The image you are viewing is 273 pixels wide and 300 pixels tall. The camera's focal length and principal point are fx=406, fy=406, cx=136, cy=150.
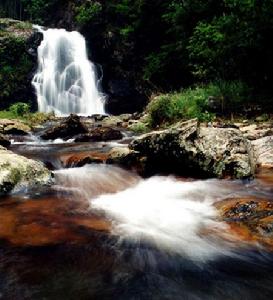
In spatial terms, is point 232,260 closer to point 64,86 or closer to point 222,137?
point 222,137

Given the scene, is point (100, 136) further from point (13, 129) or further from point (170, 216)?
point (170, 216)

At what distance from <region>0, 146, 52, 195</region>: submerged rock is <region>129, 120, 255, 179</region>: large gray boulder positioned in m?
2.16

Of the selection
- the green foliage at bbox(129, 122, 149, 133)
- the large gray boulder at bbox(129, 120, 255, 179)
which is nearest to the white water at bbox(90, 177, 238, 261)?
the large gray boulder at bbox(129, 120, 255, 179)

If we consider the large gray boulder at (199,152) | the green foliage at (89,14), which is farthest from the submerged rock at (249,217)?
the green foliage at (89,14)

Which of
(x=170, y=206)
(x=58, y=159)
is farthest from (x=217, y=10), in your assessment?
(x=170, y=206)

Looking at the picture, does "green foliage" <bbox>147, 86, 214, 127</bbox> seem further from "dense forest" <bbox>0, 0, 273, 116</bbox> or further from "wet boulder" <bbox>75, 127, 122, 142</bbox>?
"wet boulder" <bbox>75, 127, 122, 142</bbox>

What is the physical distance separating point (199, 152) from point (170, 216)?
2301mm

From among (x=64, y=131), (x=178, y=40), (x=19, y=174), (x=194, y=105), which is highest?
(x=178, y=40)

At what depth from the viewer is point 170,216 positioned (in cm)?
555

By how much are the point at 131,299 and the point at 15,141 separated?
37.0ft

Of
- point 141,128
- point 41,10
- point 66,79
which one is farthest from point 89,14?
point 141,128

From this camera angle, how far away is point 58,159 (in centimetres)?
959

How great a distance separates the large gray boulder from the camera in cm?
736

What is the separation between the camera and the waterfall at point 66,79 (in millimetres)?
25688
